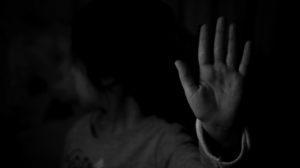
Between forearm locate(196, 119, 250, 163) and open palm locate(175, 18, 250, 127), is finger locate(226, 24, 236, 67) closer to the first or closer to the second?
open palm locate(175, 18, 250, 127)

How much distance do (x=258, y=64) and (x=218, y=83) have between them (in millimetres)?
363

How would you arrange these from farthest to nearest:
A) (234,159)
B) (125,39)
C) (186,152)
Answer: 1. (125,39)
2. (186,152)
3. (234,159)

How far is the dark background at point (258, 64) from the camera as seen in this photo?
0.83 meters

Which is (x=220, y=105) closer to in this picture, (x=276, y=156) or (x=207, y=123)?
(x=207, y=123)

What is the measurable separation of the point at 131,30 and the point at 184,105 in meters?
0.35

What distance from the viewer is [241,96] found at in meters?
0.58

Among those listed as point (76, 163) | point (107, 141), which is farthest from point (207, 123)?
point (76, 163)

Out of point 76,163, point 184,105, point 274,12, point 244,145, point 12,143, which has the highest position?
point 274,12

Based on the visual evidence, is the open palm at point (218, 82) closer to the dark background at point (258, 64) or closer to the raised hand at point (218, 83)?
the raised hand at point (218, 83)

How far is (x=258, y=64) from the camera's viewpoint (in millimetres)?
902

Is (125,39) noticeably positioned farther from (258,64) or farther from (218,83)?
Result: (258,64)

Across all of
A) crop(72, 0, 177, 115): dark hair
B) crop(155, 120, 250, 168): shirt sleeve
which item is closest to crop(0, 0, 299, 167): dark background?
crop(72, 0, 177, 115): dark hair

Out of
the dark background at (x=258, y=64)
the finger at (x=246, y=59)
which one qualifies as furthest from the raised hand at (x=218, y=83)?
the dark background at (x=258, y=64)

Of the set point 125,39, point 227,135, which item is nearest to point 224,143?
point 227,135
